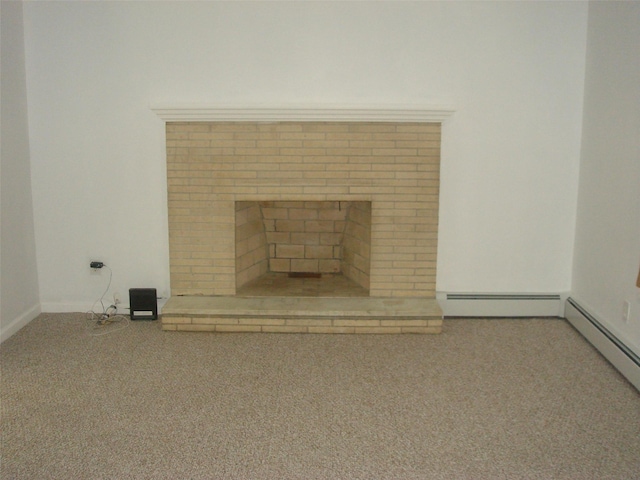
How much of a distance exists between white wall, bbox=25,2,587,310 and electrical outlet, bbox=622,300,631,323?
0.77m

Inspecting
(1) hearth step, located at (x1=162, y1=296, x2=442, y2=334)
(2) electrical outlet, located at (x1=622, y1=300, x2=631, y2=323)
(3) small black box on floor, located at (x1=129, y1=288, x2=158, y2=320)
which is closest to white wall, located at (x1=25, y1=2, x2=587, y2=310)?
(3) small black box on floor, located at (x1=129, y1=288, x2=158, y2=320)

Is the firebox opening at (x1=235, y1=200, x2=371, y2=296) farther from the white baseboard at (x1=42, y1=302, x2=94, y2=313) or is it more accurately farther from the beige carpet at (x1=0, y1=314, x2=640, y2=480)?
the white baseboard at (x1=42, y1=302, x2=94, y2=313)

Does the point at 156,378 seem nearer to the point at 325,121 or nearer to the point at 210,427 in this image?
the point at 210,427

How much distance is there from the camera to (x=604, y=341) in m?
3.40

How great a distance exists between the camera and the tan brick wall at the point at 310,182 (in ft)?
12.6

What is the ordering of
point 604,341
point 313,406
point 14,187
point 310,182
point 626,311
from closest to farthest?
point 313,406 < point 626,311 < point 604,341 < point 14,187 < point 310,182

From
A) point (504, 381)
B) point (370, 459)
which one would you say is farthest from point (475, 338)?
point (370, 459)

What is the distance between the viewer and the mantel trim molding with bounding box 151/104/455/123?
147 inches

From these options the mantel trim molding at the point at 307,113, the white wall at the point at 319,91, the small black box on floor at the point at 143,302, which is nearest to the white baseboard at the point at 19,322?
the white wall at the point at 319,91

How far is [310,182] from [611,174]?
1.77 metres

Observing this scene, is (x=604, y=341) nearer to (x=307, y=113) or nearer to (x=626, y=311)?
(x=626, y=311)

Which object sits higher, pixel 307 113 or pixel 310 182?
pixel 307 113

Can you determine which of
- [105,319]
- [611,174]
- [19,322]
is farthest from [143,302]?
[611,174]

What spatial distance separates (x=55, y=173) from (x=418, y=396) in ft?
8.86
